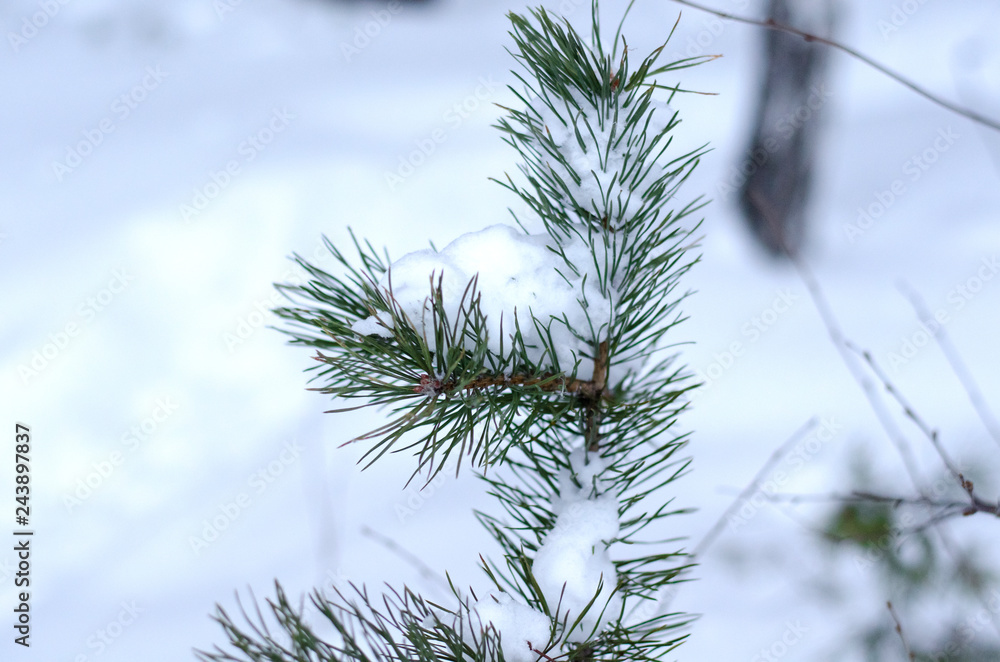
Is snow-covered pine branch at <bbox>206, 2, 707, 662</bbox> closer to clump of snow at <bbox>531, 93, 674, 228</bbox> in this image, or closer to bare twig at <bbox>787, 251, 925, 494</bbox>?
clump of snow at <bbox>531, 93, 674, 228</bbox>

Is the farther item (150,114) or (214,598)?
(150,114)

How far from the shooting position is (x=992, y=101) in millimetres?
3803

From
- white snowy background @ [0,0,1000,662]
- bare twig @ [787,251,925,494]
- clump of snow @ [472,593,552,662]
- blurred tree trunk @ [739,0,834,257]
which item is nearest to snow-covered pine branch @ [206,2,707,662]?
clump of snow @ [472,593,552,662]

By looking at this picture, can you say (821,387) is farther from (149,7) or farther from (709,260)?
(149,7)

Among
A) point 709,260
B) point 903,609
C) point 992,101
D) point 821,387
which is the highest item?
point 992,101

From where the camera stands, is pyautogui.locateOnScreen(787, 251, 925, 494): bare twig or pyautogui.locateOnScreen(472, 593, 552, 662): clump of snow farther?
pyautogui.locateOnScreen(787, 251, 925, 494): bare twig

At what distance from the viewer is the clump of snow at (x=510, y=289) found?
572mm

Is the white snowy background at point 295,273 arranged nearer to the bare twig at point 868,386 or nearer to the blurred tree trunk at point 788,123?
the blurred tree trunk at point 788,123

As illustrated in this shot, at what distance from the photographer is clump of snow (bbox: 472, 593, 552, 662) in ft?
1.85

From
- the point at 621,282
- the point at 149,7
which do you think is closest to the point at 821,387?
the point at 621,282

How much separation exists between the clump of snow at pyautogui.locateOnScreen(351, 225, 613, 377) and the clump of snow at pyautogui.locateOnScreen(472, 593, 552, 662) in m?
0.20

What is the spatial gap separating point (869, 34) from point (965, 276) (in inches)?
76.1

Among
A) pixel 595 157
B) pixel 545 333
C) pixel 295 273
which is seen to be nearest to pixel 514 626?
pixel 545 333

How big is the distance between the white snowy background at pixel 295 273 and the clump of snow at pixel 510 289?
1.28 metres
